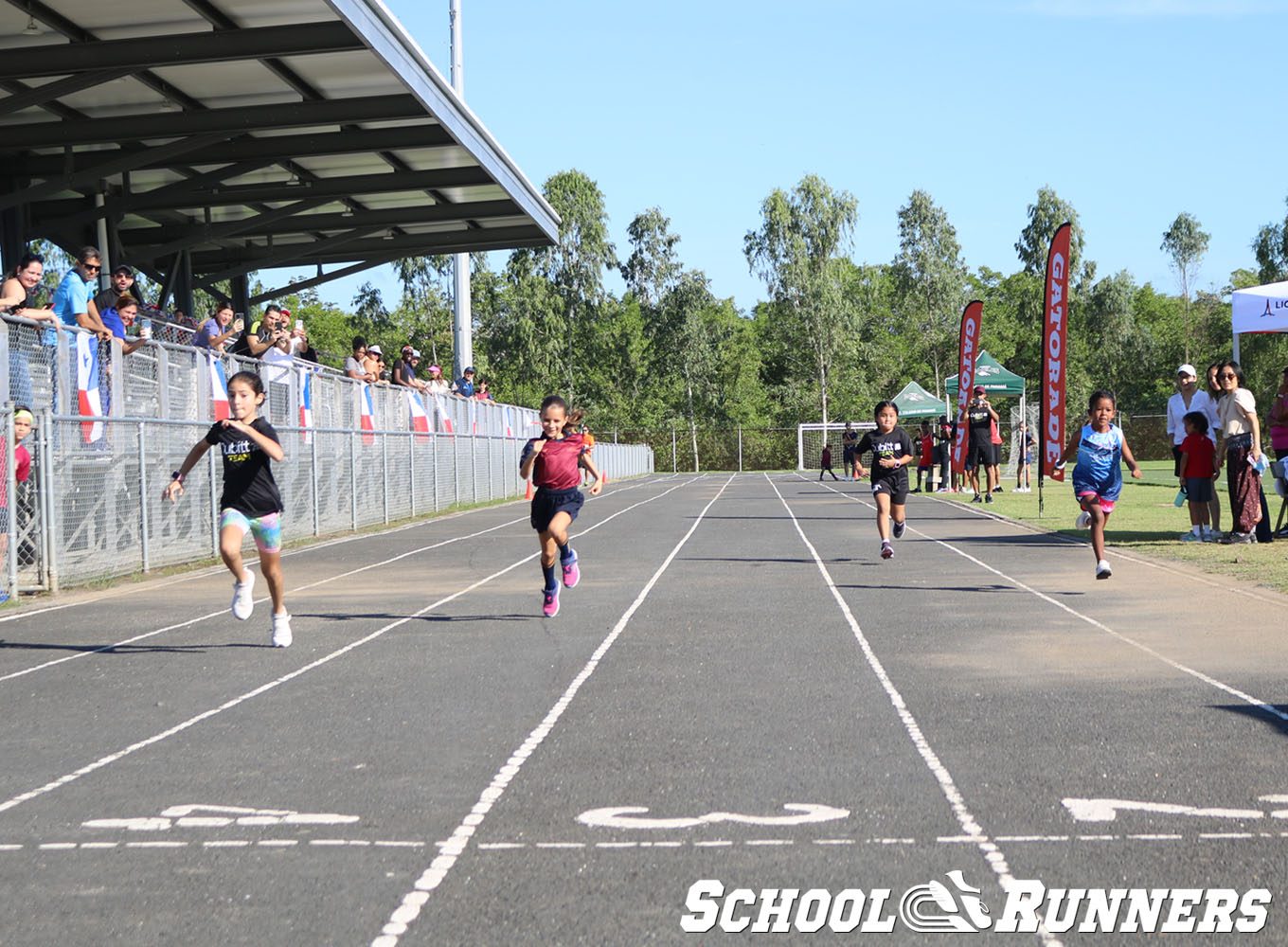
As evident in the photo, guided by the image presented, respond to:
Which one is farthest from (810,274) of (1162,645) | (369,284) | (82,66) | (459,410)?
(1162,645)

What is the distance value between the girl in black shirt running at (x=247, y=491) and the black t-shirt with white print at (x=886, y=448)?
756 centimetres

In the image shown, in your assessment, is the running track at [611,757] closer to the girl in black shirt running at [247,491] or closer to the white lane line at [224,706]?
the white lane line at [224,706]

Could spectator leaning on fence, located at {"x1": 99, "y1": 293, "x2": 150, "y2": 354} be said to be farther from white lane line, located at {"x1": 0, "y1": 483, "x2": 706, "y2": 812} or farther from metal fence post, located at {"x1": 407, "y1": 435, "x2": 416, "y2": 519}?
metal fence post, located at {"x1": 407, "y1": 435, "x2": 416, "y2": 519}

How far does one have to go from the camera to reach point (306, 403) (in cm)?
1945

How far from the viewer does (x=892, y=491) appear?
15328 millimetres

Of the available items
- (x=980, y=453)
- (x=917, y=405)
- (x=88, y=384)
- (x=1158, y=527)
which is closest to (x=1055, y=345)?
(x=1158, y=527)

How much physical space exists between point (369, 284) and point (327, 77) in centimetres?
5621

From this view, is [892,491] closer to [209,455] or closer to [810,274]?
[209,455]

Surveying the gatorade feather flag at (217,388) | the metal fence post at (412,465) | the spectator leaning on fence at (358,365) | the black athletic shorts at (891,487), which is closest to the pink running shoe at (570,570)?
the black athletic shorts at (891,487)

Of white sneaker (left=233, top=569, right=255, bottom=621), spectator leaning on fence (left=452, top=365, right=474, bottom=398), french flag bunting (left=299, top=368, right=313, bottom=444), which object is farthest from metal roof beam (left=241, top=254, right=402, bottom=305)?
white sneaker (left=233, top=569, right=255, bottom=621)

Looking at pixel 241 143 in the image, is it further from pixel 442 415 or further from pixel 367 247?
pixel 367 247

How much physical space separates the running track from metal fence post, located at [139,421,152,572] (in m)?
2.44

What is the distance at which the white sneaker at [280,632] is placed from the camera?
9.30m

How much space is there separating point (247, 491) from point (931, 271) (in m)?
74.0
